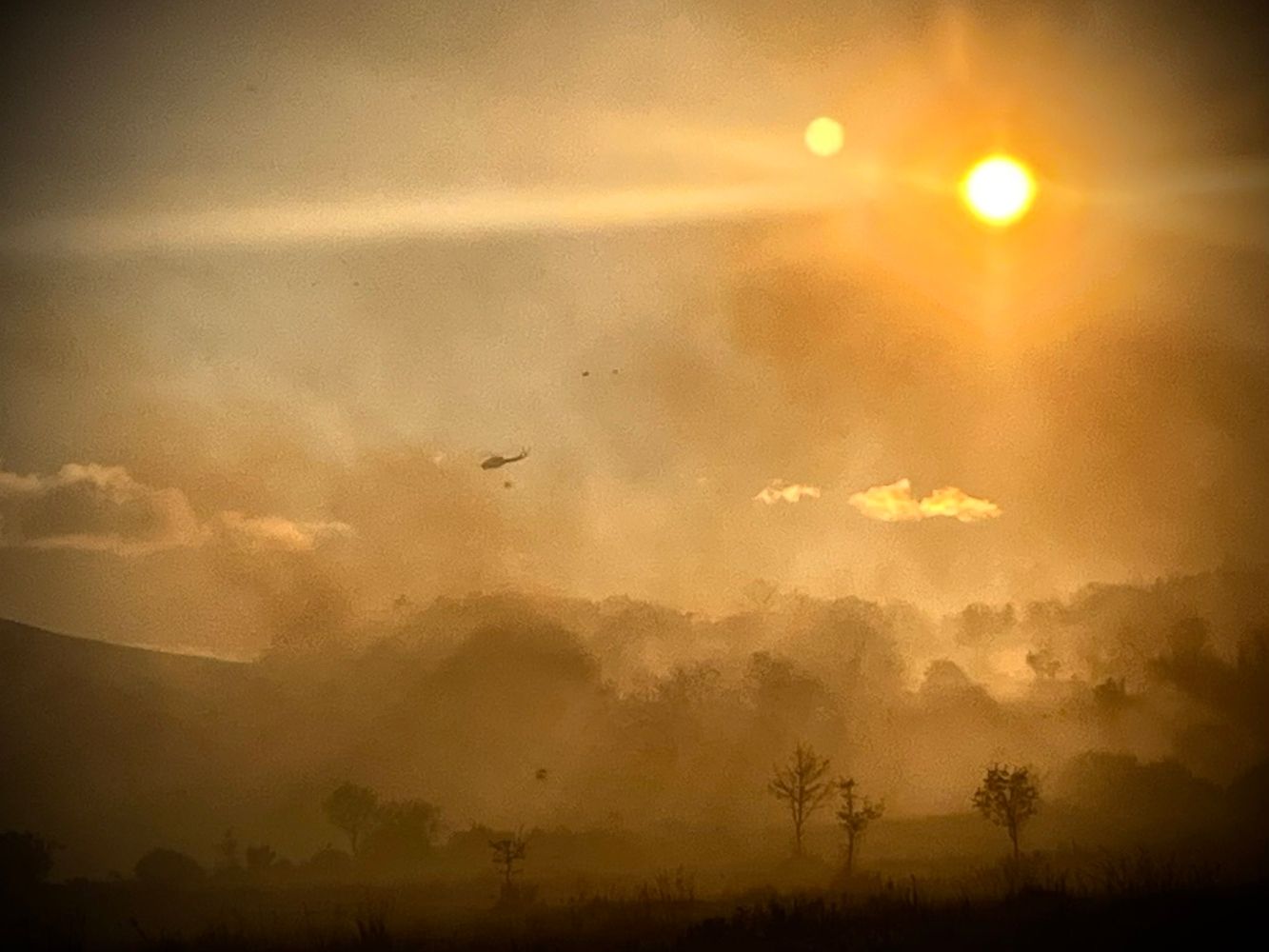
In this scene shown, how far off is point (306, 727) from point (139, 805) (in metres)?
2.29

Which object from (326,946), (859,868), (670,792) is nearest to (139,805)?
(326,946)

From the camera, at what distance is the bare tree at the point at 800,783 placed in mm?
15586

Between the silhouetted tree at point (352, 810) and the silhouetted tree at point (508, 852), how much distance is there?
5.92 feet

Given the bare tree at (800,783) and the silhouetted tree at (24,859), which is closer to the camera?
the silhouetted tree at (24,859)

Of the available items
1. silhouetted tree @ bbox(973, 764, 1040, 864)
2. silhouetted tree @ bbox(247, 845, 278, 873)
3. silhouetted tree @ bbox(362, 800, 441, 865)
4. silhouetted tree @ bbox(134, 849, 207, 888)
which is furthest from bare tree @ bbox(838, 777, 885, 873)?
silhouetted tree @ bbox(134, 849, 207, 888)

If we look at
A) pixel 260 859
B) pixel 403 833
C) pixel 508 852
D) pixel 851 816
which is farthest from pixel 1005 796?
pixel 260 859

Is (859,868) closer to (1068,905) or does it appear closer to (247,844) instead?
(1068,905)

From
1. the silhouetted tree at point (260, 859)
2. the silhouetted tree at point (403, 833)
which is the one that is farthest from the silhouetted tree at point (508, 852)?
the silhouetted tree at point (260, 859)

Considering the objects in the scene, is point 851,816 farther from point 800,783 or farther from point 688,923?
point 688,923

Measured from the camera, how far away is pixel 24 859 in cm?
1310

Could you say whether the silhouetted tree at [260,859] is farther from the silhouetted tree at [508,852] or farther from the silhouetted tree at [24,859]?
the silhouetted tree at [508,852]

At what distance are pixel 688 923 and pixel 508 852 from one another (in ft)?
14.8

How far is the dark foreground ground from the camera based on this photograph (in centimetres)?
928

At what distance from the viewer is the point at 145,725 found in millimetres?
14969
